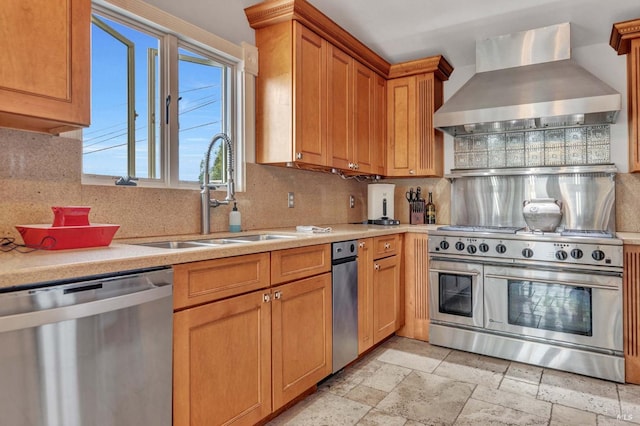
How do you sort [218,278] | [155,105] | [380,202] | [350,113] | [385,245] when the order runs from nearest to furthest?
[218,278] < [155,105] < [385,245] < [350,113] < [380,202]

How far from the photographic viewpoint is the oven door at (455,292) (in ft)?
10.00

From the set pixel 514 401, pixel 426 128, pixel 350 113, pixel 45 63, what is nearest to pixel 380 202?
pixel 426 128

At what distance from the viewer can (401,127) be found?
151 inches

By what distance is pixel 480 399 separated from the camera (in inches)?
91.7

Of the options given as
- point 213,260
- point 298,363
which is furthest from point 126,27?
point 298,363

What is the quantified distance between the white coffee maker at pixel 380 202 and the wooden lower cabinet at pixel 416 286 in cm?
48

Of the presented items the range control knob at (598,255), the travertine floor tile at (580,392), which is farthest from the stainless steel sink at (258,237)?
the range control knob at (598,255)

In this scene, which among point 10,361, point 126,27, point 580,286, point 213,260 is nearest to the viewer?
point 10,361

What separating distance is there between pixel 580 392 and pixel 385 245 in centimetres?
154

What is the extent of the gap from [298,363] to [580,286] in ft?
6.51

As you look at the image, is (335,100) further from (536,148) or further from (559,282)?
(559,282)

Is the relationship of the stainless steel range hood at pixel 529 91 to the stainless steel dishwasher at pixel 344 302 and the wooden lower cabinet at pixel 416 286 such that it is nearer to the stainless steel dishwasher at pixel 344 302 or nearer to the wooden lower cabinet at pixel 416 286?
the wooden lower cabinet at pixel 416 286

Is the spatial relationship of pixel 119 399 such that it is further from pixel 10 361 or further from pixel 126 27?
pixel 126 27

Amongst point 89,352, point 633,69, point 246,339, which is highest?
point 633,69
